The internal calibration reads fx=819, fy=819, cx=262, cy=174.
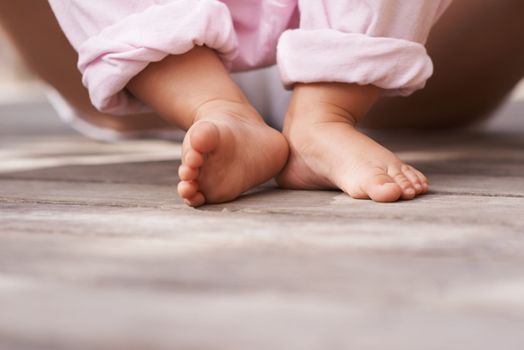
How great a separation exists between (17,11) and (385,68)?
0.69 meters

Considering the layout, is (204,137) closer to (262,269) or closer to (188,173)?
(188,173)

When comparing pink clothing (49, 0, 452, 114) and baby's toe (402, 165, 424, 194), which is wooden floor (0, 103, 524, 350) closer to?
baby's toe (402, 165, 424, 194)

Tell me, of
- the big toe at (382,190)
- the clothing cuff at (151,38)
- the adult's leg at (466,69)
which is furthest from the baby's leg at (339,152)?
the adult's leg at (466,69)

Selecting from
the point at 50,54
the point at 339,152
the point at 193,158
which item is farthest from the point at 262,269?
the point at 50,54

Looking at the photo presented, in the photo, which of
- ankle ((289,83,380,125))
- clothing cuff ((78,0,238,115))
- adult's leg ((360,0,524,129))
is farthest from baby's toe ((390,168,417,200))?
adult's leg ((360,0,524,129))

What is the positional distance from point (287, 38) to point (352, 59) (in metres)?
0.08

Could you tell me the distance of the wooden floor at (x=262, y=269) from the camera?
16.8 inches

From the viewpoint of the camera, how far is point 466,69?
1406 millimetres

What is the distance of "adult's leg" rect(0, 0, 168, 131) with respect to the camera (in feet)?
4.28

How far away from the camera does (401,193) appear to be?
793 millimetres

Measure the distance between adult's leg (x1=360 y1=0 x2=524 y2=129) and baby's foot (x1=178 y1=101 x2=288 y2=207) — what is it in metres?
0.53

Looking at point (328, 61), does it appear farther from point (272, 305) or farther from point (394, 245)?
point (272, 305)

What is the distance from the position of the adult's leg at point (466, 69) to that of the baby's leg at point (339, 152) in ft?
1.47

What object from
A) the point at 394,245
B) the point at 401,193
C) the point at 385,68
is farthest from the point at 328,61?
the point at 394,245
